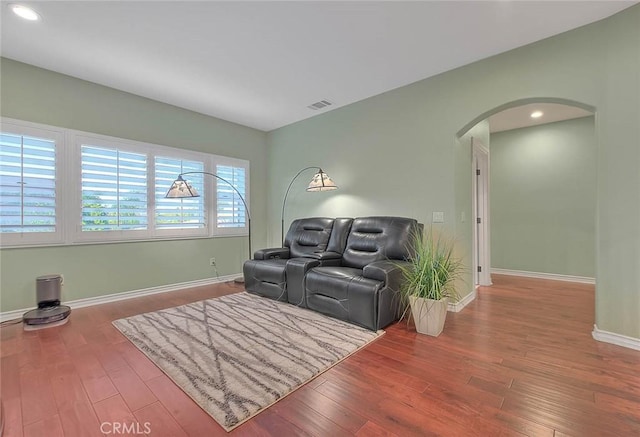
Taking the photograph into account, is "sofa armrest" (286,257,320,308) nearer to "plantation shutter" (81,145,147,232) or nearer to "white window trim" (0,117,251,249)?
"white window trim" (0,117,251,249)

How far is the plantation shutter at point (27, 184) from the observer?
111 inches

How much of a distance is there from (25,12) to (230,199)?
Result: 3.03 meters

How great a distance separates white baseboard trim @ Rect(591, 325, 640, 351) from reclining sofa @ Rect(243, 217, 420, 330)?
5.44ft

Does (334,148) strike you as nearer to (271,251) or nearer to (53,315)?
(271,251)

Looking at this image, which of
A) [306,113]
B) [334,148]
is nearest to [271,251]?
[334,148]

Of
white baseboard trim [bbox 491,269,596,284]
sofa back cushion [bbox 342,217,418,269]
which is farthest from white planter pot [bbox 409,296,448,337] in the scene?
white baseboard trim [bbox 491,269,596,284]

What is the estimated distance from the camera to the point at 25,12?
224 cm

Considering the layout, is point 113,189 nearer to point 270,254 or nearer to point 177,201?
point 177,201

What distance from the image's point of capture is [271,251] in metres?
3.89

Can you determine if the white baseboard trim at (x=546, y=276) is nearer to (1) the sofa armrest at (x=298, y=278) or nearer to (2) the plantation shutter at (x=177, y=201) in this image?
(1) the sofa armrest at (x=298, y=278)

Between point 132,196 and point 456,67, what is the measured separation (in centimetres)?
436

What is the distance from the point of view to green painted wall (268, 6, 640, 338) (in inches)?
87.5

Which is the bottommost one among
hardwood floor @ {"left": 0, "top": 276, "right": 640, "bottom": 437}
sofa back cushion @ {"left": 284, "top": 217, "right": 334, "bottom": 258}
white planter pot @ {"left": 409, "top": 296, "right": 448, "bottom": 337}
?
hardwood floor @ {"left": 0, "top": 276, "right": 640, "bottom": 437}

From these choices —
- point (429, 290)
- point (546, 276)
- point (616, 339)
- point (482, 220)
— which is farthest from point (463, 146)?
point (546, 276)
